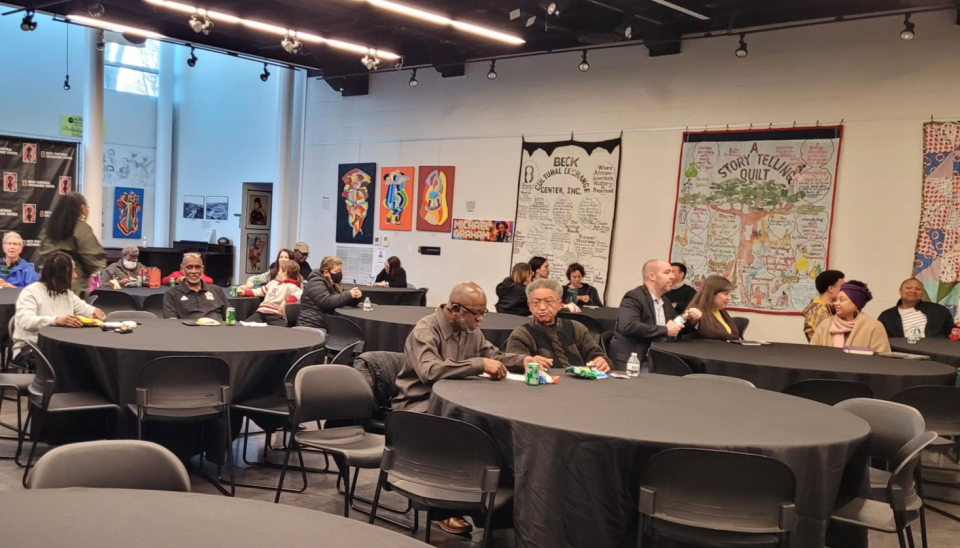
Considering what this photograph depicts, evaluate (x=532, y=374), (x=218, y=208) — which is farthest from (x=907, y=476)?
(x=218, y=208)

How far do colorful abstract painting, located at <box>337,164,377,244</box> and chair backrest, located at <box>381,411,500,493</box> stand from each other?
33.2ft

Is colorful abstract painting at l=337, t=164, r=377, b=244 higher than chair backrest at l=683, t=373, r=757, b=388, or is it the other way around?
Answer: colorful abstract painting at l=337, t=164, r=377, b=244

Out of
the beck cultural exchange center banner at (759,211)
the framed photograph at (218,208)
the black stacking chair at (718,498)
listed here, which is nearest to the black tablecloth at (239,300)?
the beck cultural exchange center banner at (759,211)

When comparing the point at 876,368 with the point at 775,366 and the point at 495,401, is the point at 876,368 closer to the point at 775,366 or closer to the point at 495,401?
the point at 775,366

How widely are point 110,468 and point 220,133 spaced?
576 inches

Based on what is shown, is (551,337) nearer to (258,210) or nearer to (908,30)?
(908,30)

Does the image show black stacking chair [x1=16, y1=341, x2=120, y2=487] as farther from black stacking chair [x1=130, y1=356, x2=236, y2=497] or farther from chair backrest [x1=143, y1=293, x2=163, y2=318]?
chair backrest [x1=143, y1=293, x2=163, y2=318]

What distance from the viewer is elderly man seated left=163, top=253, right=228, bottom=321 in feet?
22.0

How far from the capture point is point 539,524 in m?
3.06

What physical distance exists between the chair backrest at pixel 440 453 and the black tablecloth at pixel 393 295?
22.0ft

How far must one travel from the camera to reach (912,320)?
764 centimetres

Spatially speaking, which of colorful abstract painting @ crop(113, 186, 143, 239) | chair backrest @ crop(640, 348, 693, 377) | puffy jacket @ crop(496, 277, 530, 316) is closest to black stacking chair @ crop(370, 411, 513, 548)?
chair backrest @ crop(640, 348, 693, 377)

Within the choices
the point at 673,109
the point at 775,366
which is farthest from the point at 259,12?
the point at 775,366

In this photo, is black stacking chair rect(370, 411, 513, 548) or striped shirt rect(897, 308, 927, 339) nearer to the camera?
black stacking chair rect(370, 411, 513, 548)
